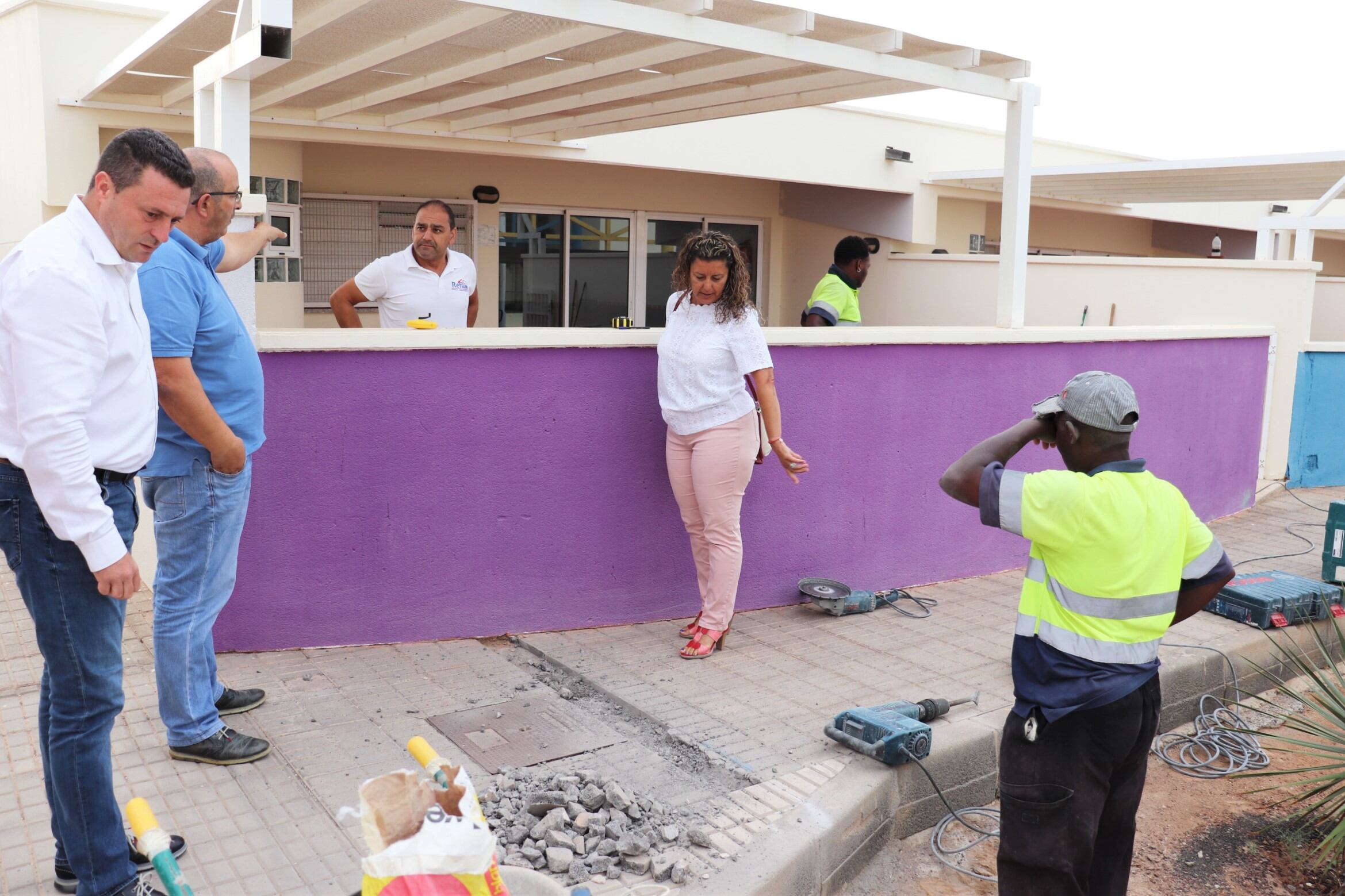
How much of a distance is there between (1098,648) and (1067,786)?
1.30 ft

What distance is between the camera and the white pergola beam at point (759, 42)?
15.9 ft

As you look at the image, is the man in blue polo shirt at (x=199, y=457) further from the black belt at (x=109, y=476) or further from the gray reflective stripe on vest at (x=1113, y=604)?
the gray reflective stripe on vest at (x=1113, y=604)

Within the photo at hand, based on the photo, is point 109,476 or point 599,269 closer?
point 109,476

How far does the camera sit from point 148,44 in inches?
219

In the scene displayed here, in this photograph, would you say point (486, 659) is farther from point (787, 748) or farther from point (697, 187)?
point (697, 187)

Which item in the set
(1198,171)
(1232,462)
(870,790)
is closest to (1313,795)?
(870,790)

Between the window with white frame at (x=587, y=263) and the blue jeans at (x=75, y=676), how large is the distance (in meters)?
8.54

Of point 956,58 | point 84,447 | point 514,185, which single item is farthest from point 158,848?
point 514,185

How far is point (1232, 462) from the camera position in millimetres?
9336

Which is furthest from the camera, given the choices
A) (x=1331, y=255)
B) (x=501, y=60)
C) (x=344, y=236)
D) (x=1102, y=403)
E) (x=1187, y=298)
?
(x=1331, y=255)

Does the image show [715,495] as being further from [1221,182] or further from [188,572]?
[1221,182]

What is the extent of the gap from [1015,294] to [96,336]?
19.3 ft

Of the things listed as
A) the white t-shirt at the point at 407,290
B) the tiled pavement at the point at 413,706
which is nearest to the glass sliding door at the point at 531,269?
the white t-shirt at the point at 407,290

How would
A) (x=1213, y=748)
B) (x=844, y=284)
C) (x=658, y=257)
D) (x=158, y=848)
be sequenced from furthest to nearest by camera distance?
(x=658, y=257), (x=844, y=284), (x=1213, y=748), (x=158, y=848)
